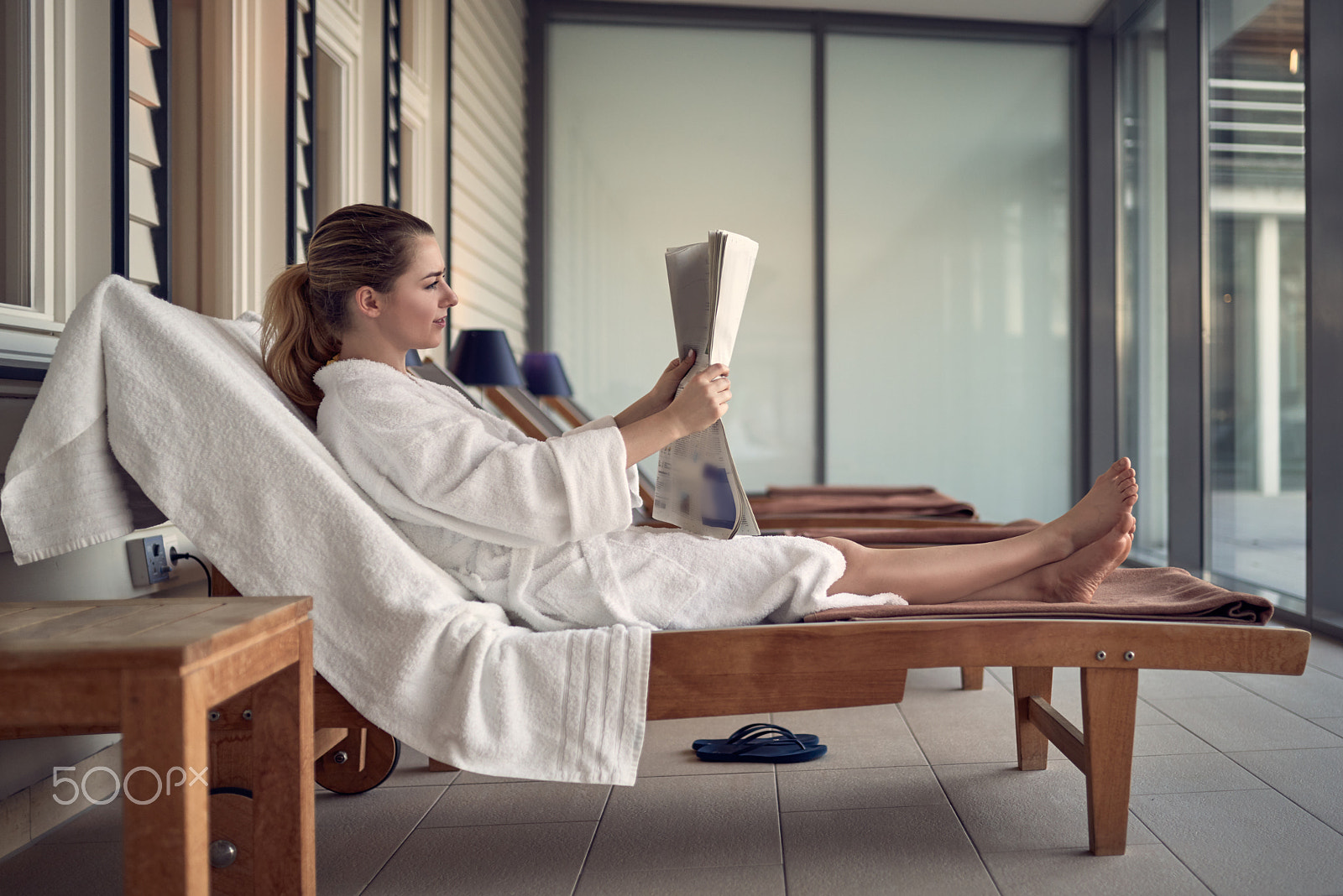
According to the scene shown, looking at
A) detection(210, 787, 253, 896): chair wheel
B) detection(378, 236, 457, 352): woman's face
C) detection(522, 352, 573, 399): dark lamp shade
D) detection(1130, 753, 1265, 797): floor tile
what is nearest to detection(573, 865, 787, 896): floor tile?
detection(210, 787, 253, 896): chair wheel

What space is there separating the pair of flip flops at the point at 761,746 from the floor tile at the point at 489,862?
389 millimetres

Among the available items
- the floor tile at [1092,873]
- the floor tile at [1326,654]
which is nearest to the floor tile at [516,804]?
the floor tile at [1092,873]

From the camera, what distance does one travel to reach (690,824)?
1.62 metres

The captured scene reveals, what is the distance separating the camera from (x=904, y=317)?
16.6 ft

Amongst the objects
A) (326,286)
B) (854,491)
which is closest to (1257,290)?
(854,491)

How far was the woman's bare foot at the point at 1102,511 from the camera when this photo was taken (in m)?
1.65

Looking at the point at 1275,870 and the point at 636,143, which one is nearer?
the point at 1275,870

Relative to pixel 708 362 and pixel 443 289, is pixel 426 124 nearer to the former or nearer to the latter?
pixel 443 289

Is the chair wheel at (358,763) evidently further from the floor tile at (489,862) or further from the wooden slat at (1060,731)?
the wooden slat at (1060,731)

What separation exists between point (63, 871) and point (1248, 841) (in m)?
1.76

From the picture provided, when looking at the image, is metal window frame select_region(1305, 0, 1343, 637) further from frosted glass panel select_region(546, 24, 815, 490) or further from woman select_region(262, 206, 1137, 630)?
frosted glass panel select_region(546, 24, 815, 490)

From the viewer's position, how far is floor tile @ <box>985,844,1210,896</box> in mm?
1337

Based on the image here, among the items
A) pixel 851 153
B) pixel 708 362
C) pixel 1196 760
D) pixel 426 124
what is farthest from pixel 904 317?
pixel 708 362

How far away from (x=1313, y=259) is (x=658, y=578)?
2814 mm
